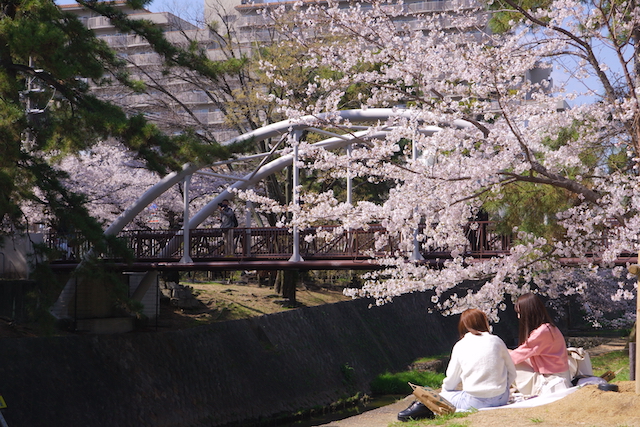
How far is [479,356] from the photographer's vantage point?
5730 millimetres

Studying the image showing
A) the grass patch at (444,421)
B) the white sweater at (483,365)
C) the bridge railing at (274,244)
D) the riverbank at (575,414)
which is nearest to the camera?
the riverbank at (575,414)

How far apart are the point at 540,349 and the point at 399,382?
12.6m

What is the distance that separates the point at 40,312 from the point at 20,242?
7344 mm

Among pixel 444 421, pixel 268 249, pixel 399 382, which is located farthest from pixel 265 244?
pixel 444 421

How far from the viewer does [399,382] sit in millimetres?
18234

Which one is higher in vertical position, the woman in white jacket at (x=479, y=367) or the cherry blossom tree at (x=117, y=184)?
the cherry blossom tree at (x=117, y=184)

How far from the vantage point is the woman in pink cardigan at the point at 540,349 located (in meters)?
6.00

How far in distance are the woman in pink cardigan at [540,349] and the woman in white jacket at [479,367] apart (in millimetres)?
318

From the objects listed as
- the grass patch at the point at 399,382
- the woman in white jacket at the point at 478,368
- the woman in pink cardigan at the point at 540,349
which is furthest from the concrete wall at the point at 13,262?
the woman in pink cardigan at the point at 540,349

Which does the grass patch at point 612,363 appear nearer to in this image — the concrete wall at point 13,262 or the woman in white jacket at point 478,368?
the woman in white jacket at point 478,368

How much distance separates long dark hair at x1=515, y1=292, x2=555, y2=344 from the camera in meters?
6.00

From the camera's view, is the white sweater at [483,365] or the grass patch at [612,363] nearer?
the white sweater at [483,365]

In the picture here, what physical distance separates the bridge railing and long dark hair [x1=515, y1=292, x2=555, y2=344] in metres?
6.40

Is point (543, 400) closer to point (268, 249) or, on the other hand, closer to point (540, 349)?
point (540, 349)
